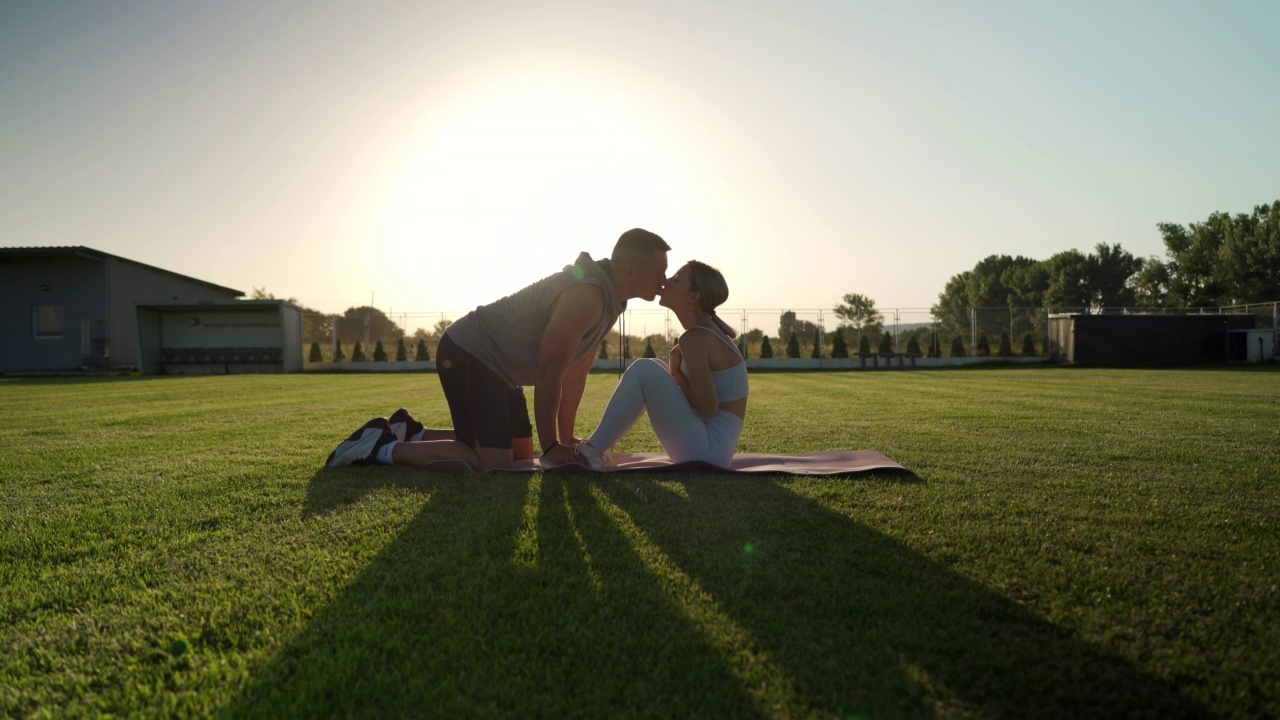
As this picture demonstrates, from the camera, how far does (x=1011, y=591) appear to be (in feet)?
6.61

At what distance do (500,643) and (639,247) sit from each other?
247cm

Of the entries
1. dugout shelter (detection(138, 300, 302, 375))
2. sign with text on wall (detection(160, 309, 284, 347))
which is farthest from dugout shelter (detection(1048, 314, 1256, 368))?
sign with text on wall (detection(160, 309, 284, 347))

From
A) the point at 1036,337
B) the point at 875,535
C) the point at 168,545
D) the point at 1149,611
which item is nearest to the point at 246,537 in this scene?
the point at 168,545

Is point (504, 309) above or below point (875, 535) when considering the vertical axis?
above

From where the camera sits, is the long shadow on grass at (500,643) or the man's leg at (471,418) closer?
the long shadow on grass at (500,643)

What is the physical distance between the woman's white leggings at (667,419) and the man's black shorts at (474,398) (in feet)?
1.97

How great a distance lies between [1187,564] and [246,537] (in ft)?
11.2

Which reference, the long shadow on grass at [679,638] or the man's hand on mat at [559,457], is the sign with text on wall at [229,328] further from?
the long shadow on grass at [679,638]

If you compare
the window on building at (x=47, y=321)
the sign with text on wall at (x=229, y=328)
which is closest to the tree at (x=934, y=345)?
the sign with text on wall at (x=229, y=328)

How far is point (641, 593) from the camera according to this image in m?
2.01

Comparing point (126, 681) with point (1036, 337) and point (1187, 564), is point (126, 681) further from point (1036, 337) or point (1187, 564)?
point (1036, 337)

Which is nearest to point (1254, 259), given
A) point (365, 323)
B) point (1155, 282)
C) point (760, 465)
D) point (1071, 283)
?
point (1155, 282)

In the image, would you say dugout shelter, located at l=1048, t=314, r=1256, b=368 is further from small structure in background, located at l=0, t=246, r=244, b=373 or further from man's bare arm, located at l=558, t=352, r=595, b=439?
small structure in background, located at l=0, t=246, r=244, b=373

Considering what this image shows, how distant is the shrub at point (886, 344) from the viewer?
29.5 meters
